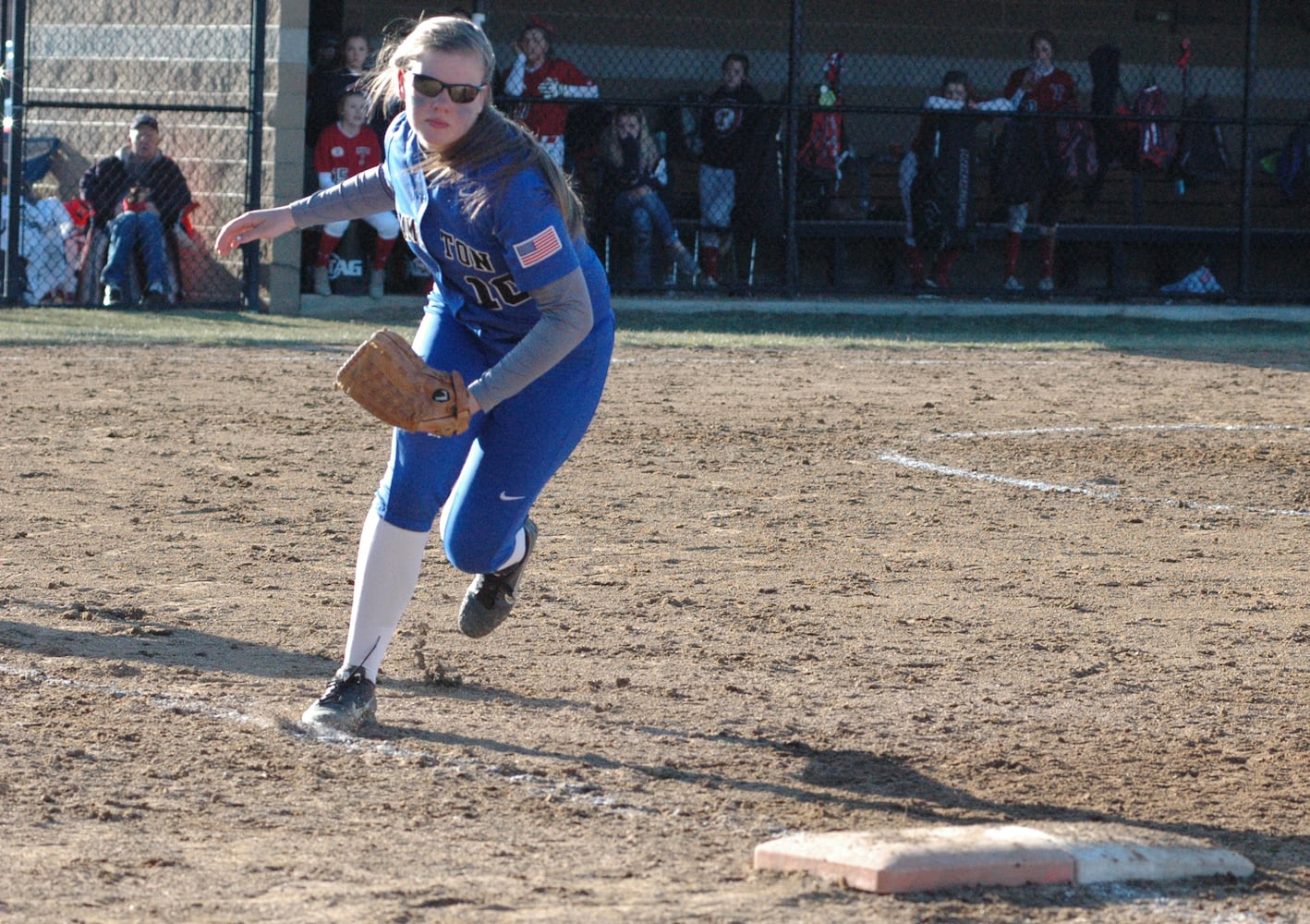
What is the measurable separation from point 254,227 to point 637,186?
11.3 m

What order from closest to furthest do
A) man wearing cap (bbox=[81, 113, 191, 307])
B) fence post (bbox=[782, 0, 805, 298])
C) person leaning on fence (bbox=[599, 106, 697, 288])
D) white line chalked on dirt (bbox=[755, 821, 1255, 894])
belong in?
white line chalked on dirt (bbox=[755, 821, 1255, 894]), man wearing cap (bbox=[81, 113, 191, 307]), person leaning on fence (bbox=[599, 106, 697, 288]), fence post (bbox=[782, 0, 805, 298])

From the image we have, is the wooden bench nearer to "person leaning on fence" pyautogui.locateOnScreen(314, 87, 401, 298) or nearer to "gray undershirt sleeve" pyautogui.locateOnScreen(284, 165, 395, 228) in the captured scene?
"person leaning on fence" pyautogui.locateOnScreen(314, 87, 401, 298)

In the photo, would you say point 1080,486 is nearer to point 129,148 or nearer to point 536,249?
point 536,249

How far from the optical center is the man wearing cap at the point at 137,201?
14.9 metres

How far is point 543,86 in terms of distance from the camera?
1585 cm

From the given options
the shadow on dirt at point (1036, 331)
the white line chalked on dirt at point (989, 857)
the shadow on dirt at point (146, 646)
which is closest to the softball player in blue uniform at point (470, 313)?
the shadow on dirt at point (146, 646)

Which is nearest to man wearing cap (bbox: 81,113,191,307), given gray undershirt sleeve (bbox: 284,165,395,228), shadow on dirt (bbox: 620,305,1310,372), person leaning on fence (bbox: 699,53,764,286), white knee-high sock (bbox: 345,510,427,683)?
shadow on dirt (bbox: 620,305,1310,372)

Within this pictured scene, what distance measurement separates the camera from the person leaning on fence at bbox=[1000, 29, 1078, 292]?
55.7ft

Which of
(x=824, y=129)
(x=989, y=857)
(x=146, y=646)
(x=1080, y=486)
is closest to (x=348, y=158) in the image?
(x=824, y=129)

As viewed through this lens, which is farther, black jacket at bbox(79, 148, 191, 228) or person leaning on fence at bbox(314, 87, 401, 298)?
person leaning on fence at bbox(314, 87, 401, 298)

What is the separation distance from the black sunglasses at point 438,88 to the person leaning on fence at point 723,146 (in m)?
11.9

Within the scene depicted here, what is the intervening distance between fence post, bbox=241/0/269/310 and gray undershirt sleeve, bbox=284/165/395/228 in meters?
10.1

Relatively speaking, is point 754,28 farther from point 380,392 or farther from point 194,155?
point 380,392

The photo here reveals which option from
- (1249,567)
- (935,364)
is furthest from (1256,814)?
(935,364)
